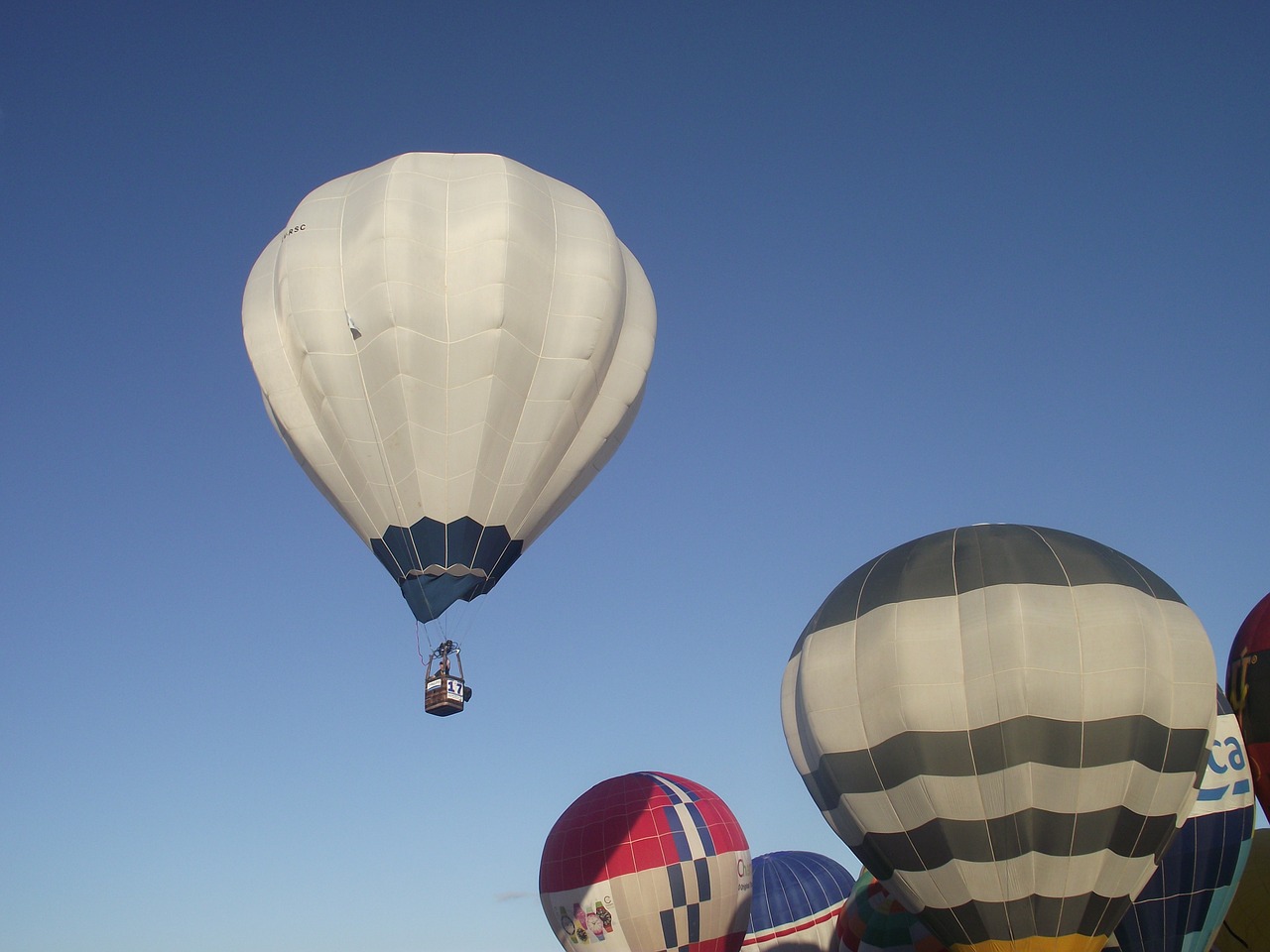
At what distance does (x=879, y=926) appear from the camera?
1354cm

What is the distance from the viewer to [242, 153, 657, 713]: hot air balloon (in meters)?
10.4

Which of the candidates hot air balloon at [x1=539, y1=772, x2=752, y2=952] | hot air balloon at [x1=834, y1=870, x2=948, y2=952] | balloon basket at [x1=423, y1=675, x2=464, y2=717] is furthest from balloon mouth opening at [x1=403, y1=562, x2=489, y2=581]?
hot air balloon at [x1=834, y1=870, x2=948, y2=952]

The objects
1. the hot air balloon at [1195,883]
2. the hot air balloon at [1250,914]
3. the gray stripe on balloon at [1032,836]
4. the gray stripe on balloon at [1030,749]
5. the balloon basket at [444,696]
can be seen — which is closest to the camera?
the gray stripe on balloon at [1030,749]

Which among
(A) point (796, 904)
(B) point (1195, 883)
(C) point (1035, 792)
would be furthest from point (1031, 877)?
(A) point (796, 904)

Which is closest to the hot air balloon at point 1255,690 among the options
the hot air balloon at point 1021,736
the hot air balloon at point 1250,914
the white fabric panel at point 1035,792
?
the hot air balloon at point 1250,914

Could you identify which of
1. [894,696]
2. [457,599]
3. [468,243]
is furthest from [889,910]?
[468,243]

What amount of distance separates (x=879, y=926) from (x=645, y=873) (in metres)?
2.84

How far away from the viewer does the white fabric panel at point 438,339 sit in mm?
10430

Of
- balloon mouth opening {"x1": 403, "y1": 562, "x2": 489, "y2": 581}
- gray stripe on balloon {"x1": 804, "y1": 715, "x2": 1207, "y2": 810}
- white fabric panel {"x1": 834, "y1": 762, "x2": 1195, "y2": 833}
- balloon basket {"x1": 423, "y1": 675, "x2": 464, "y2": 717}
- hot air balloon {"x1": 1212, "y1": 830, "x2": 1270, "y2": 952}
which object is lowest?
hot air balloon {"x1": 1212, "y1": 830, "x2": 1270, "y2": 952}

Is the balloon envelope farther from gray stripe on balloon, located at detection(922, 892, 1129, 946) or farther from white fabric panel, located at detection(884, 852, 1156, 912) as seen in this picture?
gray stripe on balloon, located at detection(922, 892, 1129, 946)

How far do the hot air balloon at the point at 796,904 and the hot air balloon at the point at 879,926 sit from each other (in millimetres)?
4377

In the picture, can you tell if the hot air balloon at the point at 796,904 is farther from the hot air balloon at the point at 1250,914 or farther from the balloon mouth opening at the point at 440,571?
the balloon mouth opening at the point at 440,571

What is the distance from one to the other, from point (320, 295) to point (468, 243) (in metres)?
1.41

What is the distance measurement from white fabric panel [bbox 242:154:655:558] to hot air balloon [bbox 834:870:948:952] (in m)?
6.19
